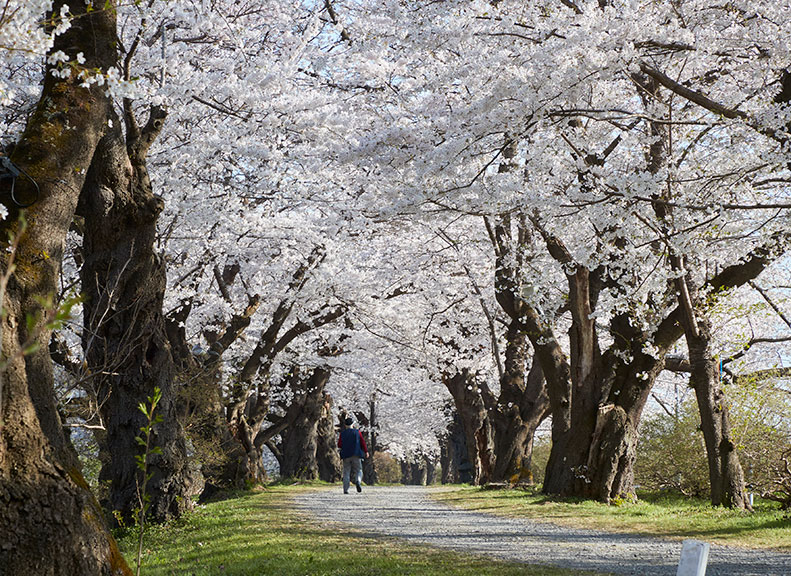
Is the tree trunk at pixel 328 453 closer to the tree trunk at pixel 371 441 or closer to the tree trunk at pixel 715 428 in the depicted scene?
the tree trunk at pixel 371 441

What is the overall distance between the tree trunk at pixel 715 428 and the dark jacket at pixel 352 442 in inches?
294

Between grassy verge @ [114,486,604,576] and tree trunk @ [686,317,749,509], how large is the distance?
5.72 m

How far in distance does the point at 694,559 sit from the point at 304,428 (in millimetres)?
26075

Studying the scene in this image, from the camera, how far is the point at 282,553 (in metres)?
8.35

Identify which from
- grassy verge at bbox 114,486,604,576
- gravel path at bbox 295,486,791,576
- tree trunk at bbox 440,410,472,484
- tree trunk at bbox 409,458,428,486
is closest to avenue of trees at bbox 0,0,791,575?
grassy verge at bbox 114,486,604,576

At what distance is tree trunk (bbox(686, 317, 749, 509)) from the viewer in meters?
12.1

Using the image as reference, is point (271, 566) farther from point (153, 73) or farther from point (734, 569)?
point (153, 73)

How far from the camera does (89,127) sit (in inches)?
247

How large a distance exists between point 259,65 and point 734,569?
1022 centimetres

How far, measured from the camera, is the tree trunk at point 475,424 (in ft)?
72.6

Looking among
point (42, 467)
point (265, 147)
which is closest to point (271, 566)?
point (42, 467)

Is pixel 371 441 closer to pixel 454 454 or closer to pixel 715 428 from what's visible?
pixel 454 454

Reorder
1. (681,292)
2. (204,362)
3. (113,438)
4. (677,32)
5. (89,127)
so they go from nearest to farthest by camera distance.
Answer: (89,127)
(677,32)
(113,438)
(681,292)
(204,362)

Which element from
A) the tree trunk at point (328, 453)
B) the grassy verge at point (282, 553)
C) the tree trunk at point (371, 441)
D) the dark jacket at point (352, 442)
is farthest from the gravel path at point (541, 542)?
the tree trunk at point (371, 441)
